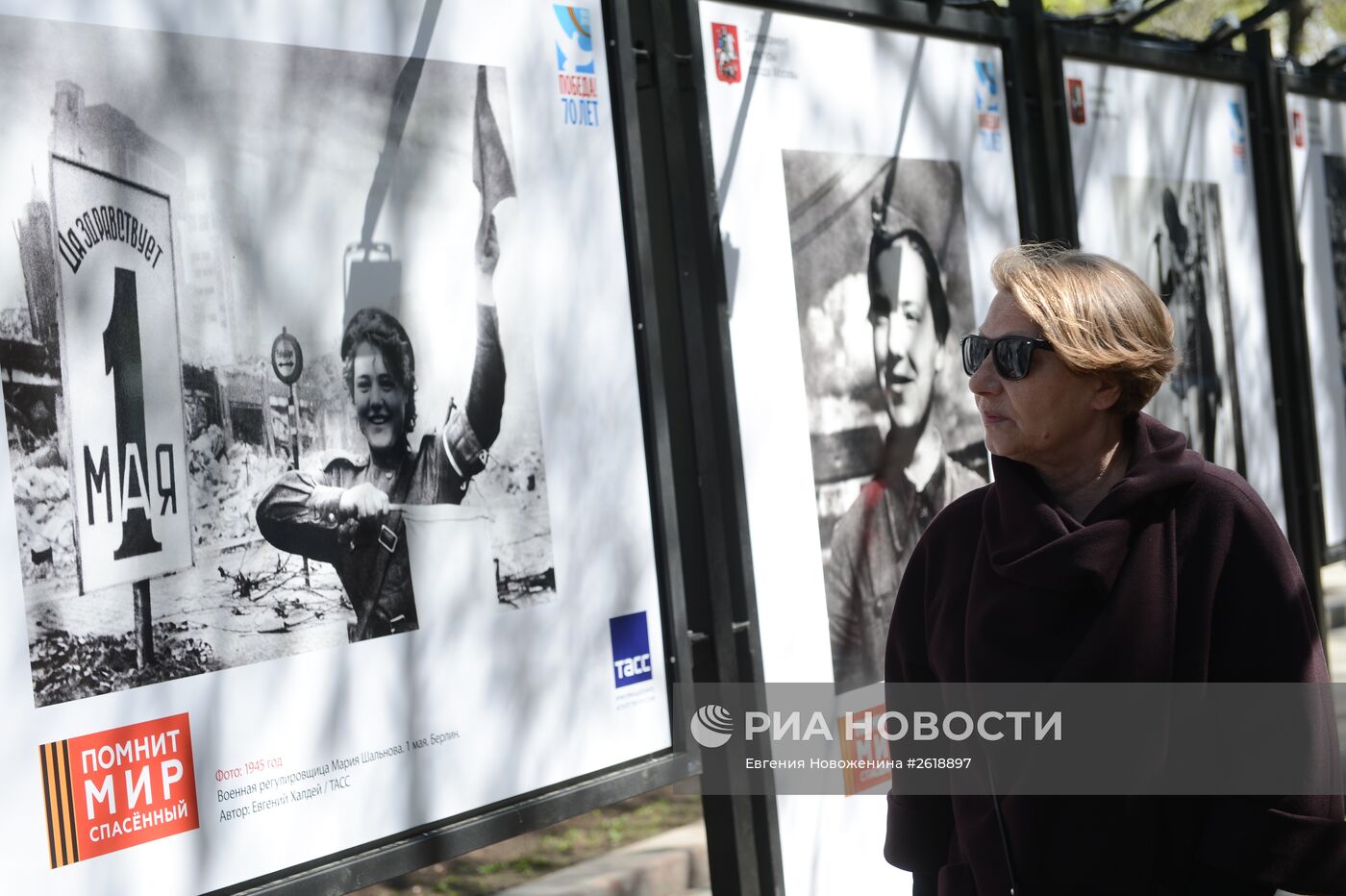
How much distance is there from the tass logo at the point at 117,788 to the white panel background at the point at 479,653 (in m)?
0.02

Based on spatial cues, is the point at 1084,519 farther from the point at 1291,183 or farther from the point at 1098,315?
the point at 1291,183

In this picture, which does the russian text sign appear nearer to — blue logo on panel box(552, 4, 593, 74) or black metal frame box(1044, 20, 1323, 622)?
blue logo on panel box(552, 4, 593, 74)

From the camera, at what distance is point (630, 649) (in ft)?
10.8

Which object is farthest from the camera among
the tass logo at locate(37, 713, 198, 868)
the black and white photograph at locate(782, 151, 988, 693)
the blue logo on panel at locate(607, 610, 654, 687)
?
the black and white photograph at locate(782, 151, 988, 693)

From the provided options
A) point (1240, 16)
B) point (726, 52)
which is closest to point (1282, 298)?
point (726, 52)

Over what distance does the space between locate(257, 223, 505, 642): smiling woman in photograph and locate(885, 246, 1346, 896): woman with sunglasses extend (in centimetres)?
101

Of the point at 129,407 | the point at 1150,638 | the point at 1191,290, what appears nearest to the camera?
the point at 1150,638

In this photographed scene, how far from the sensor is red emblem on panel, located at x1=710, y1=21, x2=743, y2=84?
3.66 metres

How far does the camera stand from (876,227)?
13.6 ft

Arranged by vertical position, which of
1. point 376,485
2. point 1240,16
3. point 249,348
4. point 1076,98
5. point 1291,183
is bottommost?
point 376,485

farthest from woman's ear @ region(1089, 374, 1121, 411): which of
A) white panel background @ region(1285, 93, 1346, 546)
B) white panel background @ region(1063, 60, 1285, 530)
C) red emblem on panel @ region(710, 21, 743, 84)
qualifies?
white panel background @ region(1285, 93, 1346, 546)

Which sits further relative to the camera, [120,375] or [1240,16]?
[1240,16]

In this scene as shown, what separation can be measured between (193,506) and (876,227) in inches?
88.2

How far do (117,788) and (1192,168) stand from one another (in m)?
4.68
